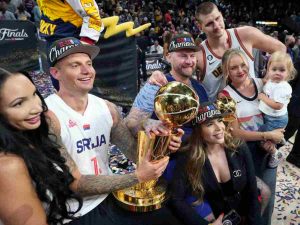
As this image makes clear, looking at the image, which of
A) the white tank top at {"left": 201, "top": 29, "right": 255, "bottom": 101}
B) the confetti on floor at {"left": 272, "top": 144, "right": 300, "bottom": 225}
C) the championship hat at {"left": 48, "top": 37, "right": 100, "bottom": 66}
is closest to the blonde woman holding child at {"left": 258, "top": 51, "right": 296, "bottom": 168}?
the white tank top at {"left": 201, "top": 29, "right": 255, "bottom": 101}

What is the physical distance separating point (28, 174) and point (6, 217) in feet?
0.53

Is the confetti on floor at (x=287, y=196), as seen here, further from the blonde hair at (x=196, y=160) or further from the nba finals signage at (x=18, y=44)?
the nba finals signage at (x=18, y=44)

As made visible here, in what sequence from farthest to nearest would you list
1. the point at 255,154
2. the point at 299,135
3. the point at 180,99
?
the point at 299,135 → the point at 255,154 → the point at 180,99

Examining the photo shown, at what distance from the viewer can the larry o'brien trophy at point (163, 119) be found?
137 centimetres

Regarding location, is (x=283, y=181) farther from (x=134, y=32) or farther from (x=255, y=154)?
(x=134, y=32)

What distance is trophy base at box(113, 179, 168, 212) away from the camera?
1533 millimetres

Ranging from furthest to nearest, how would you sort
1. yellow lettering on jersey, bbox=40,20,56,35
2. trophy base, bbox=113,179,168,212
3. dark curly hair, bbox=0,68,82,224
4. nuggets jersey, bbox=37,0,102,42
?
yellow lettering on jersey, bbox=40,20,56,35
nuggets jersey, bbox=37,0,102,42
trophy base, bbox=113,179,168,212
dark curly hair, bbox=0,68,82,224

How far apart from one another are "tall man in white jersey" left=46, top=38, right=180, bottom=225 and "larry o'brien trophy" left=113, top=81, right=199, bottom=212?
0.08 meters

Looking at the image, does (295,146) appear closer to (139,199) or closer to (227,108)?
(227,108)

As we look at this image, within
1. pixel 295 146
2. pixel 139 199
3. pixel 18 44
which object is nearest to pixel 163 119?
pixel 139 199

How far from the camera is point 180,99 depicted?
1365mm

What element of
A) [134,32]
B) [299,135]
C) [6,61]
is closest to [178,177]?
[299,135]

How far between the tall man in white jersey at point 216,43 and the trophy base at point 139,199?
1006mm

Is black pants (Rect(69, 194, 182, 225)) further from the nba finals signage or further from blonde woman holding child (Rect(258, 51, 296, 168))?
the nba finals signage
